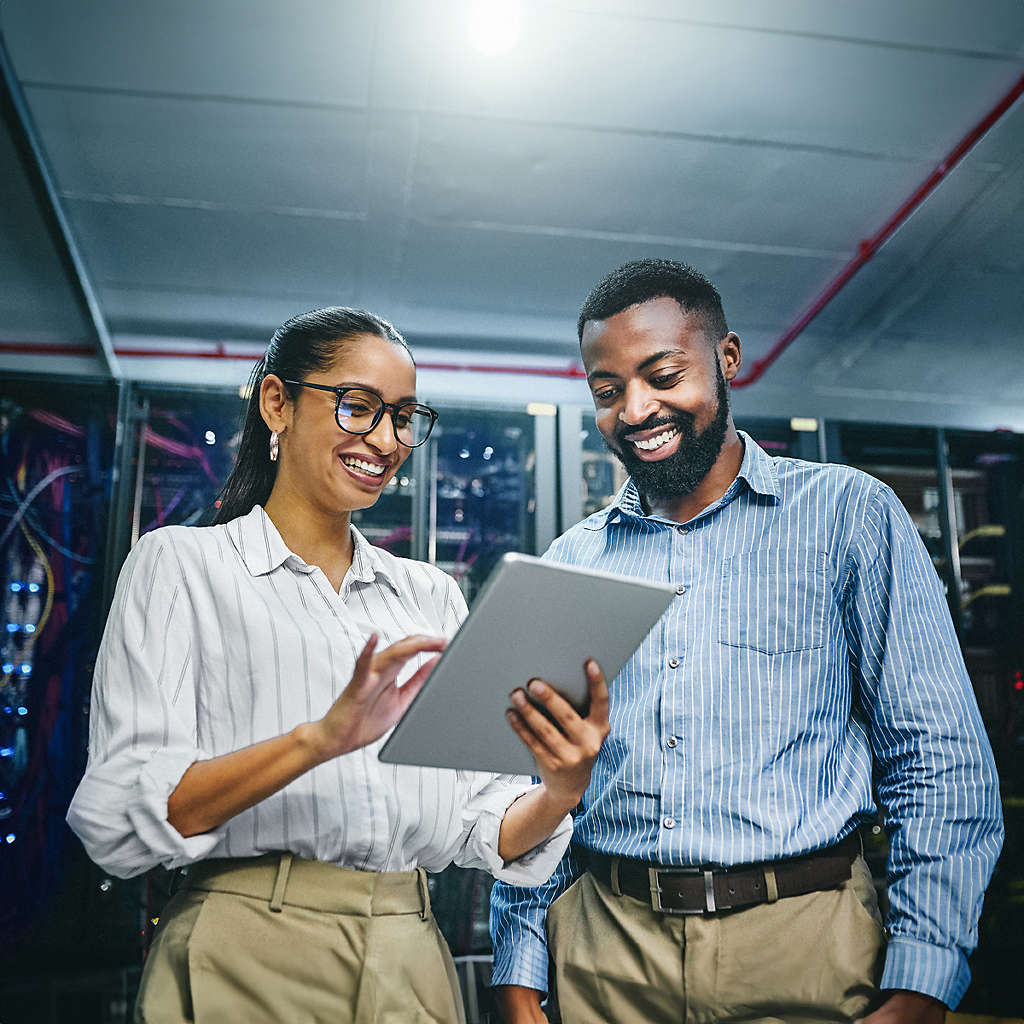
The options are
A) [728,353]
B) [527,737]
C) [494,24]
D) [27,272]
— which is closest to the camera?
[527,737]

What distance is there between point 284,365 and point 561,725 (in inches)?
24.7

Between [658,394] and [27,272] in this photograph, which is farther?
[27,272]

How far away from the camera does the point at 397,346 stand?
128cm

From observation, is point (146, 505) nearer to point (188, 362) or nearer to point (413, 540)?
point (413, 540)

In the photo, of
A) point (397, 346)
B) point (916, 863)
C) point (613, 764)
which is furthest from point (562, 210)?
point (916, 863)

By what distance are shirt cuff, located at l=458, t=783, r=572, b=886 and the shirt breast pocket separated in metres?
0.40

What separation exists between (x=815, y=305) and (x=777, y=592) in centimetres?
273

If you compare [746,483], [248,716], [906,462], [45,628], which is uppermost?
[906,462]

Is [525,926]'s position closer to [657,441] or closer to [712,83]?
[657,441]

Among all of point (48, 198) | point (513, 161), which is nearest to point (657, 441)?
point (513, 161)

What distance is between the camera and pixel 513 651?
95 cm

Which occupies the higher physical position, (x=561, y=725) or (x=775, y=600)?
(x=775, y=600)

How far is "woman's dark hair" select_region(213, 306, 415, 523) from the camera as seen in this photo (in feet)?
4.09

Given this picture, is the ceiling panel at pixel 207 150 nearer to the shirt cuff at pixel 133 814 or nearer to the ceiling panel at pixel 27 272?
the ceiling panel at pixel 27 272
